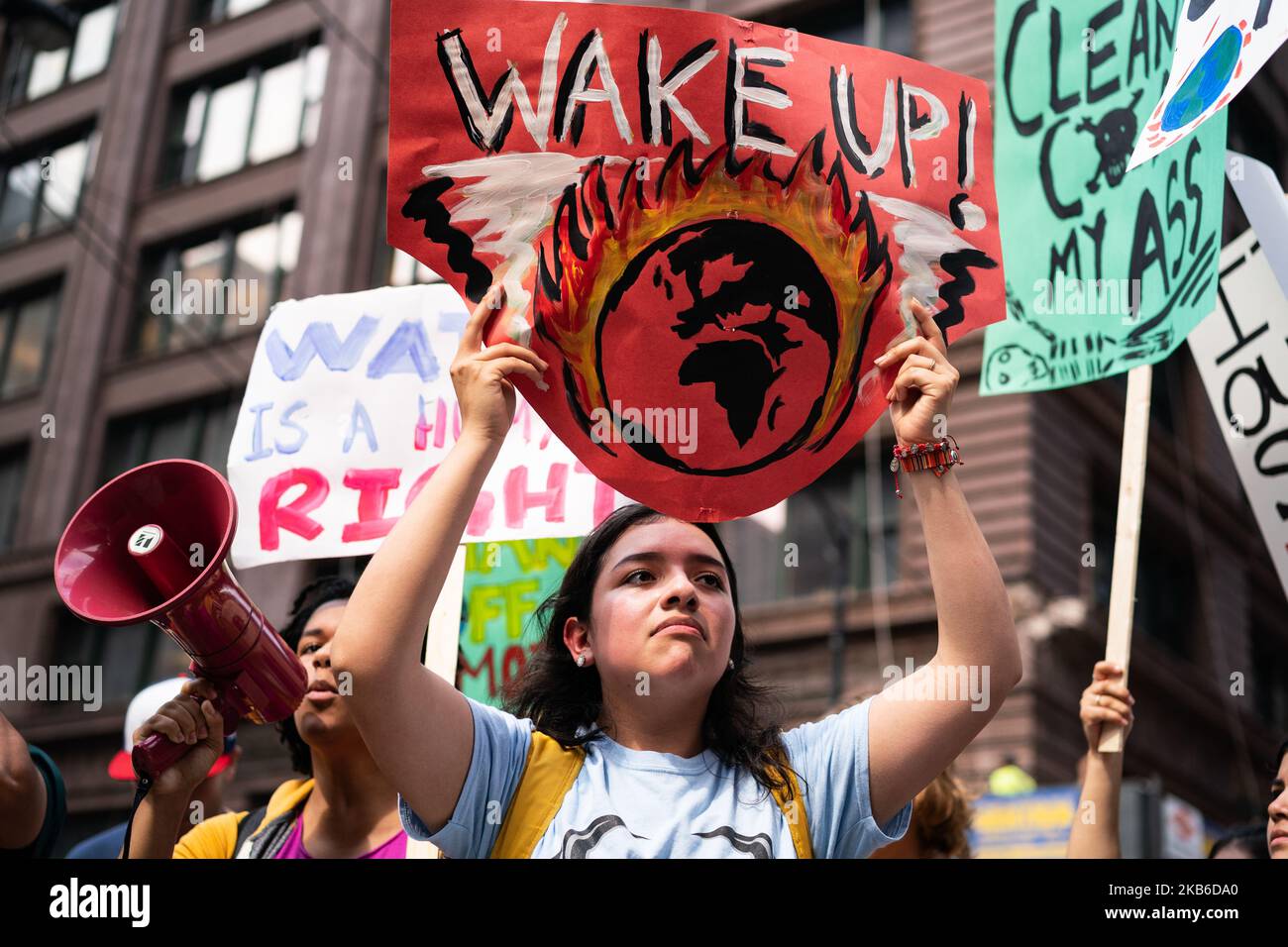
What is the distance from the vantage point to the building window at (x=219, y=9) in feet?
74.0

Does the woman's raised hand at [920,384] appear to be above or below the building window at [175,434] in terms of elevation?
below

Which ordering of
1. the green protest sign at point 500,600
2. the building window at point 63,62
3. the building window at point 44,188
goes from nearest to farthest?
the green protest sign at point 500,600 → the building window at point 44,188 → the building window at point 63,62

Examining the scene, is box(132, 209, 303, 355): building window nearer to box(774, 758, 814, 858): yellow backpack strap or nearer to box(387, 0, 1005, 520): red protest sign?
box(387, 0, 1005, 520): red protest sign

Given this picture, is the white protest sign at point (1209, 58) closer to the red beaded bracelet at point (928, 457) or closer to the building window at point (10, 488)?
the red beaded bracelet at point (928, 457)

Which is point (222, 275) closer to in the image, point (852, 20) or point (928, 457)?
point (852, 20)

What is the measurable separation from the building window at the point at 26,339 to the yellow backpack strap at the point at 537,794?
22.3 metres

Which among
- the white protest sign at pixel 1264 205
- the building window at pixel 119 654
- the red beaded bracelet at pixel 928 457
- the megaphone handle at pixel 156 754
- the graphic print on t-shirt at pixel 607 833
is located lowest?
the graphic print on t-shirt at pixel 607 833

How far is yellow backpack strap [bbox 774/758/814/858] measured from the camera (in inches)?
86.7

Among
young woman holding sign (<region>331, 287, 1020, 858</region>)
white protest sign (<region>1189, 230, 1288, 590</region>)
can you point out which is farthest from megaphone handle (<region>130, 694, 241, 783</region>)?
white protest sign (<region>1189, 230, 1288, 590</region>)

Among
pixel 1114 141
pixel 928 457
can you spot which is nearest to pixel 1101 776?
pixel 928 457

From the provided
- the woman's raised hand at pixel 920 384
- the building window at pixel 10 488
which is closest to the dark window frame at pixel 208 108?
the building window at pixel 10 488

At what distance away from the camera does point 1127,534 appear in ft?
10.9

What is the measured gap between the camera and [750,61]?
8.71ft
